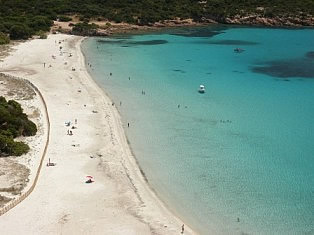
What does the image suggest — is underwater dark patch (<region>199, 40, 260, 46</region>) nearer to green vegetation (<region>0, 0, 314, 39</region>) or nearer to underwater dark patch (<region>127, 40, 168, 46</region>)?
underwater dark patch (<region>127, 40, 168, 46</region>)

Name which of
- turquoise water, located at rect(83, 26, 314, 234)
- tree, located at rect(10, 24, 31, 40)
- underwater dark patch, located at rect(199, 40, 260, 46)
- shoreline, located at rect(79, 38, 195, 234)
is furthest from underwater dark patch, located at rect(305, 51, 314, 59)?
tree, located at rect(10, 24, 31, 40)

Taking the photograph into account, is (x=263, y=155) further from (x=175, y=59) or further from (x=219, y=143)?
(x=175, y=59)

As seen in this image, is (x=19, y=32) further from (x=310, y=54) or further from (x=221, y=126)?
(x=310, y=54)

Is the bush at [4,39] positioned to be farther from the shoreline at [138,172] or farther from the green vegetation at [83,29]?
the shoreline at [138,172]

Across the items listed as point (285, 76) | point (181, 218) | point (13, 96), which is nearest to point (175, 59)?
point (285, 76)

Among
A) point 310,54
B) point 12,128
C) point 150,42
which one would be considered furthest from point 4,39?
point 310,54

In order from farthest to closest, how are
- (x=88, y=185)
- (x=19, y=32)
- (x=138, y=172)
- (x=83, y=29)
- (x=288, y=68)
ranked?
1. (x=83, y=29)
2. (x=19, y=32)
3. (x=288, y=68)
4. (x=138, y=172)
5. (x=88, y=185)
